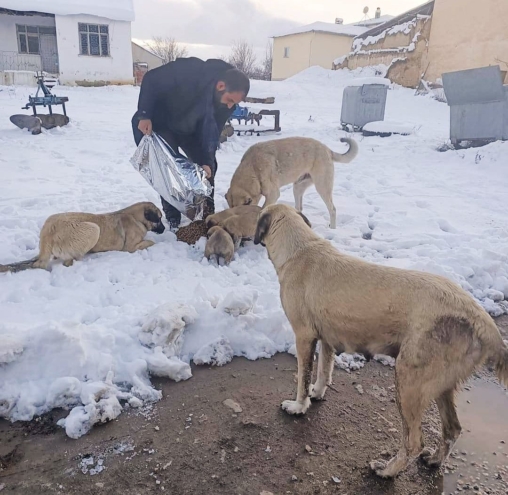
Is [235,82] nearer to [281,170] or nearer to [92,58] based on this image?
[281,170]

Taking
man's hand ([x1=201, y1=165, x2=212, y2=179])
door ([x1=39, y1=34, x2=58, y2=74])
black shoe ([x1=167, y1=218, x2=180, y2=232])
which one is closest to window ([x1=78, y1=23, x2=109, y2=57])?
door ([x1=39, y1=34, x2=58, y2=74])

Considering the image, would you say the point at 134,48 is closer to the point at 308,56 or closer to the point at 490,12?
the point at 308,56

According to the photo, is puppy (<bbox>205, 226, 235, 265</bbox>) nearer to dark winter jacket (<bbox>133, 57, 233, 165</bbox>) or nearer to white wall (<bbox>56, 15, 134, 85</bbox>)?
dark winter jacket (<bbox>133, 57, 233, 165</bbox>)

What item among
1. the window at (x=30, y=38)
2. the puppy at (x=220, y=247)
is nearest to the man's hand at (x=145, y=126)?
the puppy at (x=220, y=247)

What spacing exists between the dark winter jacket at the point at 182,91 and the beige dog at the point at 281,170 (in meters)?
1.01

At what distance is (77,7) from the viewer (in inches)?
1012

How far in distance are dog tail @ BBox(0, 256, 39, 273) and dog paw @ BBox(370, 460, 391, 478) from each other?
3803 millimetres

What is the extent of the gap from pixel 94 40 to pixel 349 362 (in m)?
29.0

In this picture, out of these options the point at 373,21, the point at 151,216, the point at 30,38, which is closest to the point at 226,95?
the point at 151,216

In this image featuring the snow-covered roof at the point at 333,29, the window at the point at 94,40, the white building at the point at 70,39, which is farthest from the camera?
the snow-covered roof at the point at 333,29

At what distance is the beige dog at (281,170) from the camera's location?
6.29 metres

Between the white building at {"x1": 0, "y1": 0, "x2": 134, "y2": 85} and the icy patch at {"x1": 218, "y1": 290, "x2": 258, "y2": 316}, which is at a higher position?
the white building at {"x1": 0, "y1": 0, "x2": 134, "y2": 85}

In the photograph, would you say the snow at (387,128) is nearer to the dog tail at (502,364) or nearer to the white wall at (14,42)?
the dog tail at (502,364)

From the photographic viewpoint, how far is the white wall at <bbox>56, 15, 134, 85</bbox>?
25859 millimetres
